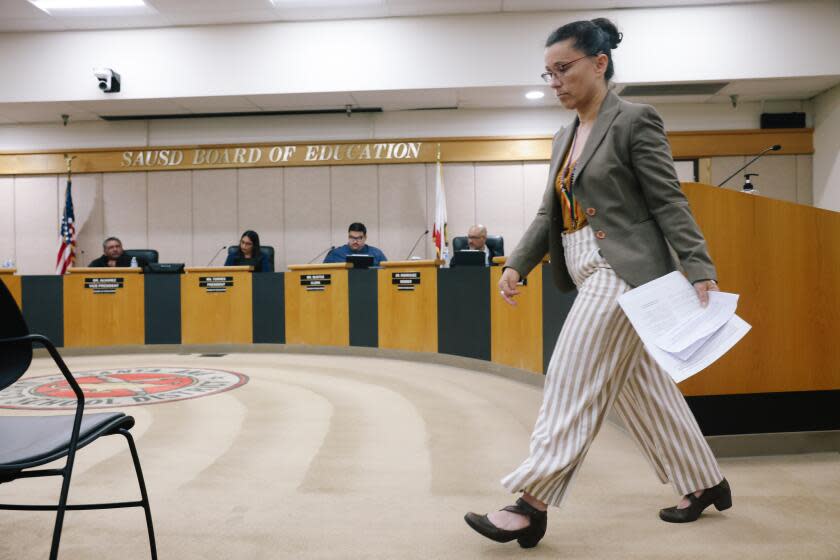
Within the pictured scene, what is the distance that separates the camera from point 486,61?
737 cm

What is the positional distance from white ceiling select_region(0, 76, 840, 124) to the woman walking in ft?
19.7

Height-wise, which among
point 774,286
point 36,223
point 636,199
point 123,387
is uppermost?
point 36,223

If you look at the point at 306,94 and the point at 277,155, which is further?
the point at 277,155

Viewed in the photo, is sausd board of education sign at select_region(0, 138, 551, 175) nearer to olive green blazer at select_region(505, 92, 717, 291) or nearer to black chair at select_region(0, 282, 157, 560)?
olive green blazer at select_region(505, 92, 717, 291)

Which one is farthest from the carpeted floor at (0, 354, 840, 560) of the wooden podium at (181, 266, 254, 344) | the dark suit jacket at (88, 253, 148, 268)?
the dark suit jacket at (88, 253, 148, 268)

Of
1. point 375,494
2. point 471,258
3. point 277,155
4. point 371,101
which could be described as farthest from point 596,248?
point 277,155

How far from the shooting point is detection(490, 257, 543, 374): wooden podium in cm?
455

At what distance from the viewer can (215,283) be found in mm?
6934

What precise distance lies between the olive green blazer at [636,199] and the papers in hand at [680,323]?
0.16 ft

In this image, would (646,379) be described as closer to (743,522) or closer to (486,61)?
(743,522)

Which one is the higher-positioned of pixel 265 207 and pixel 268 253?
pixel 265 207

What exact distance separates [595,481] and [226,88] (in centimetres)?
669

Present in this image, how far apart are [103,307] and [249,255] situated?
5.36 feet

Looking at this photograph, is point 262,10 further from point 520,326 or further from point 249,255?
point 520,326
